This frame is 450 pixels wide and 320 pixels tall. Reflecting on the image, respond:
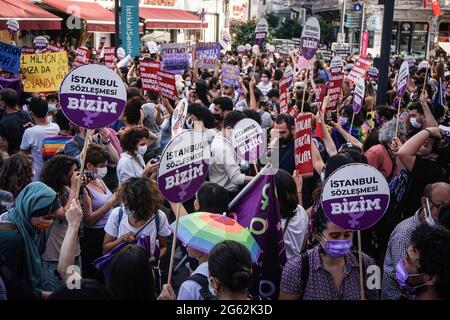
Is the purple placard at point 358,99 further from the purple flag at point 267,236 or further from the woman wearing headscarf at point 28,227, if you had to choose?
the woman wearing headscarf at point 28,227

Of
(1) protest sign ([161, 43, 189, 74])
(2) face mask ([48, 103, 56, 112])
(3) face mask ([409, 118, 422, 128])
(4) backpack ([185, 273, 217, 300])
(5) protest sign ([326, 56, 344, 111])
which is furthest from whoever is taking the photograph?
(1) protest sign ([161, 43, 189, 74])

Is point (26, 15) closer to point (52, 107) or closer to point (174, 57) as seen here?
point (174, 57)

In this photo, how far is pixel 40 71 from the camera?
862 cm

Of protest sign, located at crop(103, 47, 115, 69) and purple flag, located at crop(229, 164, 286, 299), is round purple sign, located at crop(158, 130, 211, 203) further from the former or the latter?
protest sign, located at crop(103, 47, 115, 69)

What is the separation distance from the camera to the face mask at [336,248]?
308 centimetres

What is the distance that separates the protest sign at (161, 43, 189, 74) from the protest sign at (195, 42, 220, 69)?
1473mm

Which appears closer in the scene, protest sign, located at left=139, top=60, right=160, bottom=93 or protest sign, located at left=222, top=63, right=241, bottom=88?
protest sign, located at left=139, top=60, right=160, bottom=93

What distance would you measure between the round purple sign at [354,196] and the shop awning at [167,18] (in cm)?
2566

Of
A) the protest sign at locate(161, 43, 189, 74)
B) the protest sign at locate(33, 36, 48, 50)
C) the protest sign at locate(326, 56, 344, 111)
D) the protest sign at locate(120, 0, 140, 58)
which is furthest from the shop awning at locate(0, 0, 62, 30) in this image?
the protest sign at locate(326, 56, 344, 111)

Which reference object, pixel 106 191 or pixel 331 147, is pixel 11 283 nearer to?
pixel 106 191

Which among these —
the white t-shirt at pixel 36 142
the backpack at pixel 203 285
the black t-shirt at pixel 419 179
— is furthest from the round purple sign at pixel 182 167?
the white t-shirt at pixel 36 142

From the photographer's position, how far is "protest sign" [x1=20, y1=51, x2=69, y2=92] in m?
8.60
